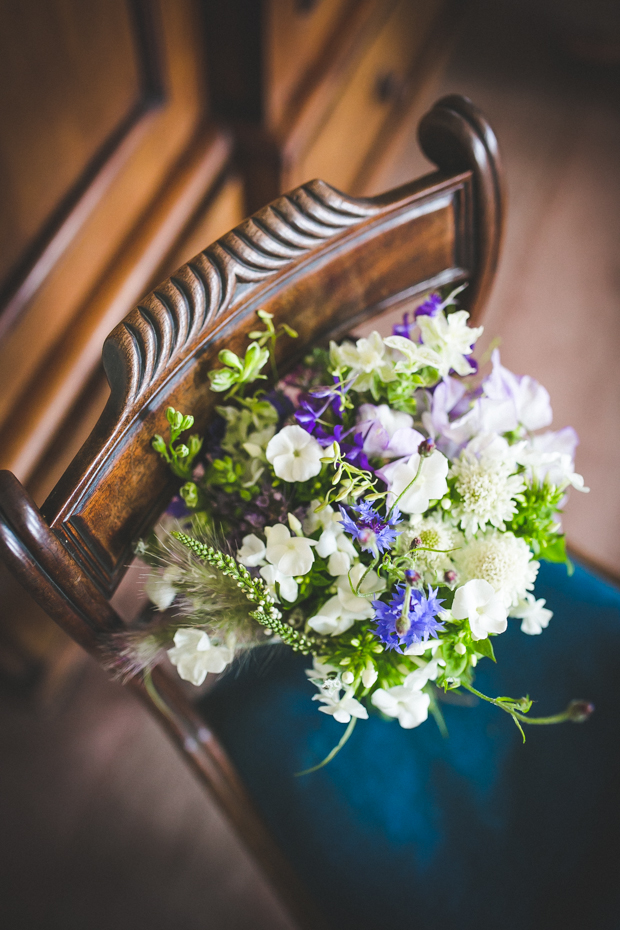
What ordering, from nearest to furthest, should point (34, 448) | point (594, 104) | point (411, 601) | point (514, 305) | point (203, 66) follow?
point (411, 601), point (34, 448), point (203, 66), point (514, 305), point (594, 104)

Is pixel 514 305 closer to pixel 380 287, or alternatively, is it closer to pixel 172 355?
pixel 380 287

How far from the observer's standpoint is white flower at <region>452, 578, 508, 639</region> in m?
0.50

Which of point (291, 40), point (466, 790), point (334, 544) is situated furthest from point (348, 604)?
point (291, 40)

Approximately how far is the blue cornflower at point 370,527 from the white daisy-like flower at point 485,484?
0.23 ft

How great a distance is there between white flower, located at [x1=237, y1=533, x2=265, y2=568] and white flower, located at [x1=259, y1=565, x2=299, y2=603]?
15 millimetres

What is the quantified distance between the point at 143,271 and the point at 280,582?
885 millimetres

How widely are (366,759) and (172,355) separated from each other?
59 cm

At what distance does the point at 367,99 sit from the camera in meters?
1.71

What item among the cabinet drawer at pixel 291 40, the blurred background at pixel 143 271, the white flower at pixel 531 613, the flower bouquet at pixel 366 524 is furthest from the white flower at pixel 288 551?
the cabinet drawer at pixel 291 40

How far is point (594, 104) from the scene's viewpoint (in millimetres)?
2127

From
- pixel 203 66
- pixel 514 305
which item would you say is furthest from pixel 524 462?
pixel 514 305

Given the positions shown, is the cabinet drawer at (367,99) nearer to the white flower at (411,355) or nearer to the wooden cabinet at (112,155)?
the wooden cabinet at (112,155)

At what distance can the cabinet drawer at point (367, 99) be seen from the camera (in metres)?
1.55

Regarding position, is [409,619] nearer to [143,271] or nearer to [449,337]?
[449,337]
